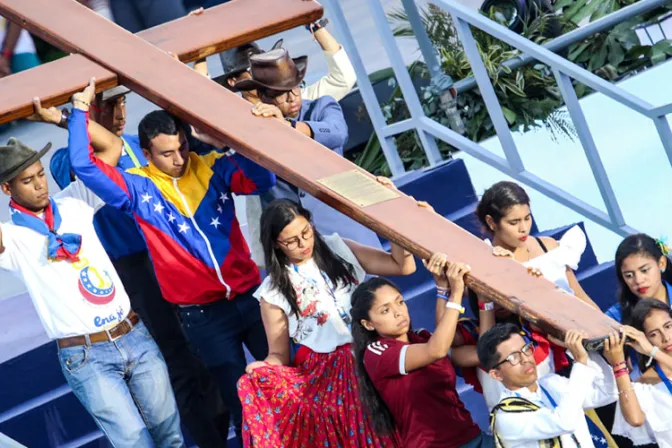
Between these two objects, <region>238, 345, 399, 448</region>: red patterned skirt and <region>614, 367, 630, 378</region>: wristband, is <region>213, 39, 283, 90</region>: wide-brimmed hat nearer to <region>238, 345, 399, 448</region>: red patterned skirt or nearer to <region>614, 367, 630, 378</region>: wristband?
<region>238, 345, 399, 448</region>: red patterned skirt

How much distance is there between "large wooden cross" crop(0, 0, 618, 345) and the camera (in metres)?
4.16

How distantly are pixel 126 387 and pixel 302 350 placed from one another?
669 millimetres

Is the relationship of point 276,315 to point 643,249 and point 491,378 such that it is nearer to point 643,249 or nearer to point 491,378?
point 491,378

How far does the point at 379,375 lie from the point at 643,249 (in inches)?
48.4

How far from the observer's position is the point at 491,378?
4.63 meters

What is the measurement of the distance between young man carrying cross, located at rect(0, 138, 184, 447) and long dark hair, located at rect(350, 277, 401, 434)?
803mm

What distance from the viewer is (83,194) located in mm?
5121

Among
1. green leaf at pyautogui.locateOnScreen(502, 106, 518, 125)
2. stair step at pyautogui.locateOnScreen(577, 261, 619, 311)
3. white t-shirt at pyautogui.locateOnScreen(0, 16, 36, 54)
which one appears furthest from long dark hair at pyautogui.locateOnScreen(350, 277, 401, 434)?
white t-shirt at pyautogui.locateOnScreen(0, 16, 36, 54)

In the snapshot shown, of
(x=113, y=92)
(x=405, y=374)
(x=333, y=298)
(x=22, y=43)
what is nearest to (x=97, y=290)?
(x=113, y=92)

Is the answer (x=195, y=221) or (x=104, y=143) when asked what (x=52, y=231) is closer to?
(x=104, y=143)

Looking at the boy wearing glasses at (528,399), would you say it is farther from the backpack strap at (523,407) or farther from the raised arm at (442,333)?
the raised arm at (442,333)

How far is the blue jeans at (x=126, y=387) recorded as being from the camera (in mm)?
4750

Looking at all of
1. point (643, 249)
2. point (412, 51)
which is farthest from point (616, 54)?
point (643, 249)

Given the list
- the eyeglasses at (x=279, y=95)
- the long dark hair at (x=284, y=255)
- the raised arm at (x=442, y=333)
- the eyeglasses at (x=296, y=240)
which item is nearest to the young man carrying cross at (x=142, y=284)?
the eyeglasses at (x=279, y=95)
